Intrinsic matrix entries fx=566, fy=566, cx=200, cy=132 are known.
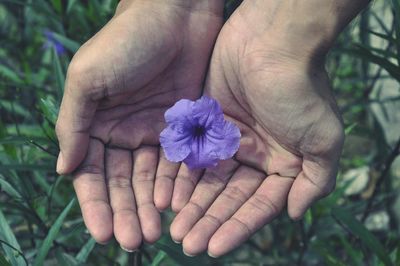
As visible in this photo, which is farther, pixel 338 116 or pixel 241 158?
pixel 241 158

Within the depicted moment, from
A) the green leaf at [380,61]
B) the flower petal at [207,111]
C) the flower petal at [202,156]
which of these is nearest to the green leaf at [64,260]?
the flower petal at [202,156]

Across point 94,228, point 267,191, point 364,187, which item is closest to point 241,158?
point 267,191

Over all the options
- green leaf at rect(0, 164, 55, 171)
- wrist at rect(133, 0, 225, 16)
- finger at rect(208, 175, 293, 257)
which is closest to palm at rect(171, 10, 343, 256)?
finger at rect(208, 175, 293, 257)

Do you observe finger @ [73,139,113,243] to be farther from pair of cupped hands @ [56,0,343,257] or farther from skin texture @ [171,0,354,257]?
Result: skin texture @ [171,0,354,257]

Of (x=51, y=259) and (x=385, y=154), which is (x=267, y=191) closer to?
(x=385, y=154)

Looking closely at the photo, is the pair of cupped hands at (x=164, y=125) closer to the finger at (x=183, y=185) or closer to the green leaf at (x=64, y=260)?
the finger at (x=183, y=185)
